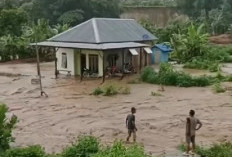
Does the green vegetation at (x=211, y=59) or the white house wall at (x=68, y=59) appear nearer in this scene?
the white house wall at (x=68, y=59)

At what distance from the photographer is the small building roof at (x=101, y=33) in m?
31.9

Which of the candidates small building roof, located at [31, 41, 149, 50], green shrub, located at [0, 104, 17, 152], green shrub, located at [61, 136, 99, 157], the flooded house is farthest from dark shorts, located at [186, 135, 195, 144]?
the flooded house

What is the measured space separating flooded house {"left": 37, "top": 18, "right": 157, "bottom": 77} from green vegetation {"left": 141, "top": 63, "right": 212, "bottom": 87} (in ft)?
10.3

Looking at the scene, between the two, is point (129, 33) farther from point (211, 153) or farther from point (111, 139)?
point (211, 153)

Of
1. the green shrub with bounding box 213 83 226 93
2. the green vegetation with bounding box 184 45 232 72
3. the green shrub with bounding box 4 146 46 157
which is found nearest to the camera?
the green shrub with bounding box 4 146 46 157

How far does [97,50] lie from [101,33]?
7.88ft

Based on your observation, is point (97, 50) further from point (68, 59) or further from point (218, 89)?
point (218, 89)

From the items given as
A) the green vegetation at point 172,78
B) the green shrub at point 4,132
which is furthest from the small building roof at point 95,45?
the green shrub at point 4,132

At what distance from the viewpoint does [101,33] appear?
32.3m

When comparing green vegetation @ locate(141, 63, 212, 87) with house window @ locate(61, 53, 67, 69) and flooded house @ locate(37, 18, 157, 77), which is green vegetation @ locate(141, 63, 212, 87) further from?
house window @ locate(61, 53, 67, 69)

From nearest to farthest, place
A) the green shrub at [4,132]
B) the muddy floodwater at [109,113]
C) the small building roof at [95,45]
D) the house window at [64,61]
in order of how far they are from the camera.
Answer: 1. the green shrub at [4,132]
2. the muddy floodwater at [109,113]
3. the small building roof at [95,45]
4. the house window at [64,61]

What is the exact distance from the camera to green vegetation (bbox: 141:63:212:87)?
88.6 feet

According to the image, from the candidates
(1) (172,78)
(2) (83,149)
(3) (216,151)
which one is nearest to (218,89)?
(1) (172,78)

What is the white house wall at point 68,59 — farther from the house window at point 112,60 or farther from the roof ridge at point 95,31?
the house window at point 112,60
